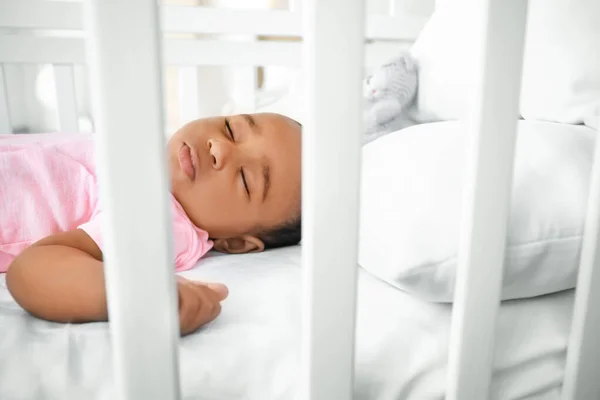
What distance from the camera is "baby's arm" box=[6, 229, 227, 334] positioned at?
0.52m

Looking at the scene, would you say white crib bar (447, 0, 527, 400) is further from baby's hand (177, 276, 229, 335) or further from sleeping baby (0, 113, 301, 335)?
sleeping baby (0, 113, 301, 335)

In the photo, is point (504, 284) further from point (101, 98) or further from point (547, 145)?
point (101, 98)

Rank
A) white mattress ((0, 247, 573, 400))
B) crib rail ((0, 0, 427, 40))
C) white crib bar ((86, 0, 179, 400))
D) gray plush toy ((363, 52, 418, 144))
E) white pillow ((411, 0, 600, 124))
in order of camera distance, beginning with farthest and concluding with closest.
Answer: crib rail ((0, 0, 427, 40)), gray plush toy ((363, 52, 418, 144)), white pillow ((411, 0, 600, 124)), white mattress ((0, 247, 573, 400)), white crib bar ((86, 0, 179, 400))

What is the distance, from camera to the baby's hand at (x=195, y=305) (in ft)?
1.64

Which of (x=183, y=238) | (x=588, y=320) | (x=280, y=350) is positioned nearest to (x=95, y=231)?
(x=183, y=238)

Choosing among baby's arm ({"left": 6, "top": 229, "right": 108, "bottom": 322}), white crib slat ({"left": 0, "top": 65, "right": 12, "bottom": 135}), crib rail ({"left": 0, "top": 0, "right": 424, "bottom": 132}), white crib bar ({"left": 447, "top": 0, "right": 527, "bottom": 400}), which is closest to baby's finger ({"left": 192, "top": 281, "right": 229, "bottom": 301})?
baby's arm ({"left": 6, "top": 229, "right": 108, "bottom": 322})

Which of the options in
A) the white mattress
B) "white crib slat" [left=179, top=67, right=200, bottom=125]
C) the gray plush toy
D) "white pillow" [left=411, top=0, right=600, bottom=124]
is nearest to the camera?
the white mattress

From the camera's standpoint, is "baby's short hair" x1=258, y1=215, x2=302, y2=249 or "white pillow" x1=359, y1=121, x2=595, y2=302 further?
"baby's short hair" x1=258, y1=215, x2=302, y2=249

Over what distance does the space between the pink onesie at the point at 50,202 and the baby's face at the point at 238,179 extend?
31mm

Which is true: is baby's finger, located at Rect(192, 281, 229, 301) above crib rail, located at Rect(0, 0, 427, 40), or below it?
below

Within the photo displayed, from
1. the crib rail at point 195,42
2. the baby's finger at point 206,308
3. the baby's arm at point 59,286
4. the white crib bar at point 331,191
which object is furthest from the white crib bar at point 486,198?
the crib rail at point 195,42

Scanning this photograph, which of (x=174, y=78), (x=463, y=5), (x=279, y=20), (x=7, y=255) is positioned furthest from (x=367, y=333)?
(x=174, y=78)

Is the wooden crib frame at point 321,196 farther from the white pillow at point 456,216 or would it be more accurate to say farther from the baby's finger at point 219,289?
the baby's finger at point 219,289

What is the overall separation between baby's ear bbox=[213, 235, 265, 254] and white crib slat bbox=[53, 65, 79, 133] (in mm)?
627
